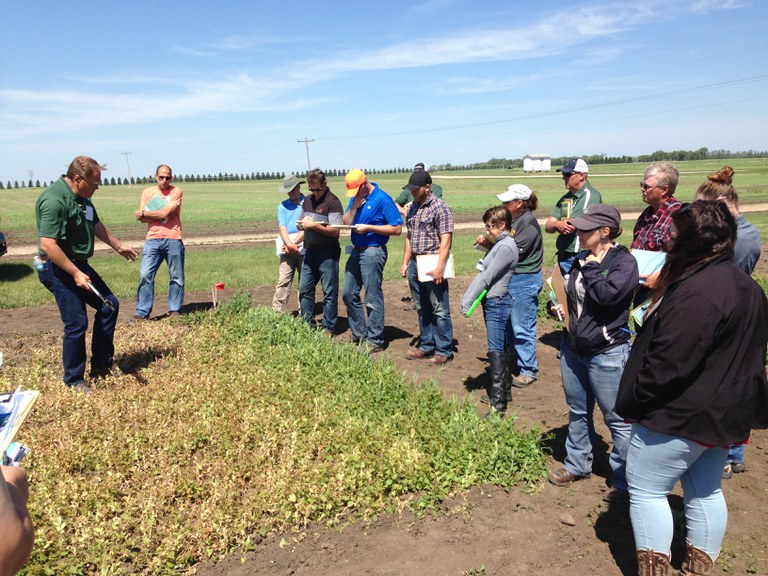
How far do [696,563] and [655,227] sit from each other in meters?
2.61

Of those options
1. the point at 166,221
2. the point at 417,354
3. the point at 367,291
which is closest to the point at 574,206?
the point at 417,354

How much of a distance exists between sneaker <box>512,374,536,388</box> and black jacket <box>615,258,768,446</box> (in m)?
3.52

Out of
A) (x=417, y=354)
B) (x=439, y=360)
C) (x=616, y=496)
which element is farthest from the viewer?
(x=417, y=354)

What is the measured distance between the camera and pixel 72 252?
617cm

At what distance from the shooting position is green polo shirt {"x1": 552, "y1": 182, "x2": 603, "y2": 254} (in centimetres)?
673

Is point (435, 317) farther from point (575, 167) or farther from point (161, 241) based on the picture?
point (161, 241)

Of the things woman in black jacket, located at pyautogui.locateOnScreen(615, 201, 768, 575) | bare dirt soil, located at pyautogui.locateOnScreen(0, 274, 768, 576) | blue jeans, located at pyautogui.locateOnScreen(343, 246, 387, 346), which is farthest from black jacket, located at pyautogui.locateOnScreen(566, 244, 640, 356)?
blue jeans, located at pyautogui.locateOnScreen(343, 246, 387, 346)

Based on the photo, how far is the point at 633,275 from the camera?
3816mm

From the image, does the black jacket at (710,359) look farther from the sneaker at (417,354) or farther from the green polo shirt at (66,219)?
the green polo shirt at (66,219)

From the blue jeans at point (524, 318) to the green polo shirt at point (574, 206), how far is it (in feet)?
1.97

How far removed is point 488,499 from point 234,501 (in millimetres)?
1798

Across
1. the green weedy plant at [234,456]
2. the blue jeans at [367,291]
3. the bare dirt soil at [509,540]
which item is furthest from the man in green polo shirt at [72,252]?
the bare dirt soil at [509,540]

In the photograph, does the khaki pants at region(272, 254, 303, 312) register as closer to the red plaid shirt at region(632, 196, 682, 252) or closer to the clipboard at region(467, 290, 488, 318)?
the clipboard at region(467, 290, 488, 318)

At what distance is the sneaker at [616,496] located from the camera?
13.8 ft
